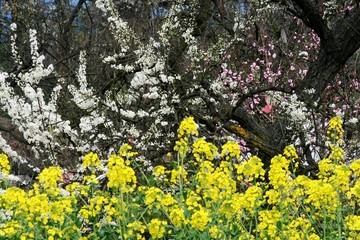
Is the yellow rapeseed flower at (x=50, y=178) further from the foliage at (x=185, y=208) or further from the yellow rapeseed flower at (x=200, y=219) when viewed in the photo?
the yellow rapeseed flower at (x=200, y=219)

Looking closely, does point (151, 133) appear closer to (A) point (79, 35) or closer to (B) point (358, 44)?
(B) point (358, 44)

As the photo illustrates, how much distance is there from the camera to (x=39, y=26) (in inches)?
425

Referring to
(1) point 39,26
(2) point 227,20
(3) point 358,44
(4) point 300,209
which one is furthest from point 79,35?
(4) point 300,209

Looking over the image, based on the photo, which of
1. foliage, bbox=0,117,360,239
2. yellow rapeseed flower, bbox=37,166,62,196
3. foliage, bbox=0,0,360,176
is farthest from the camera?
foliage, bbox=0,0,360,176

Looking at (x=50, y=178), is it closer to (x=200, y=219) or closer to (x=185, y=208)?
(x=185, y=208)

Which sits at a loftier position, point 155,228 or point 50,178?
point 50,178

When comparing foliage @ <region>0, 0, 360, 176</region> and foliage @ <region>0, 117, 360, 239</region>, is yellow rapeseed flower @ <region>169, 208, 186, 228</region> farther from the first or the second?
foliage @ <region>0, 0, 360, 176</region>

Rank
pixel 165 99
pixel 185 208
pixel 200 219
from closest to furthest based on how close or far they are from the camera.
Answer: pixel 200 219
pixel 185 208
pixel 165 99

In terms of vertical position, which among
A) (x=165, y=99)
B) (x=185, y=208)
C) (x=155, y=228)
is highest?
(x=165, y=99)

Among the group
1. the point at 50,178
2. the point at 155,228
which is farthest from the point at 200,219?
the point at 50,178

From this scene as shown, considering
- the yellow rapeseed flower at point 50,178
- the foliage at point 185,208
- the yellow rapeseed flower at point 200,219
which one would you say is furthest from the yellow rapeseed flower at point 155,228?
the yellow rapeseed flower at point 50,178

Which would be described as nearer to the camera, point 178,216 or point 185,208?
point 178,216

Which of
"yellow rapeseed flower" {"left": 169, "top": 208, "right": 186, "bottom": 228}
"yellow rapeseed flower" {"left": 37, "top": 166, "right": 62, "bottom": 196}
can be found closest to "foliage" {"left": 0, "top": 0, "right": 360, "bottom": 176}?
"yellow rapeseed flower" {"left": 37, "top": 166, "right": 62, "bottom": 196}

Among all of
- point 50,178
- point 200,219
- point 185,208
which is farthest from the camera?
point 185,208
